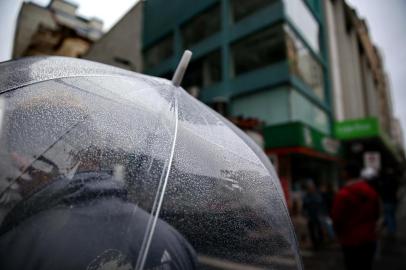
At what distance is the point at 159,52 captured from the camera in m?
22.2

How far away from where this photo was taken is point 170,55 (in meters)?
21.3

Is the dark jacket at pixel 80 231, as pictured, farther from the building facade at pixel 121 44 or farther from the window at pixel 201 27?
the window at pixel 201 27

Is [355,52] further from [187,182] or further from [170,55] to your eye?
[187,182]

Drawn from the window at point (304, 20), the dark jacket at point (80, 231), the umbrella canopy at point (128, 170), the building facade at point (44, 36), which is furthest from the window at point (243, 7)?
the dark jacket at point (80, 231)

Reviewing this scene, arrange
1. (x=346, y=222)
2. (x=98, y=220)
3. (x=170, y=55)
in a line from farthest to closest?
(x=170, y=55) → (x=346, y=222) → (x=98, y=220)

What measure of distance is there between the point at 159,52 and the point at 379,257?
758 inches

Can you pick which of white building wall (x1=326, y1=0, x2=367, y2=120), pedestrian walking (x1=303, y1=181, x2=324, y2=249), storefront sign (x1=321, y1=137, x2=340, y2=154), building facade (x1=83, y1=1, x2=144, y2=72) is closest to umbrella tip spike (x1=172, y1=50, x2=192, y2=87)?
pedestrian walking (x1=303, y1=181, x2=324, y2=249)

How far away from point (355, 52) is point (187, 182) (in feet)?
91.9

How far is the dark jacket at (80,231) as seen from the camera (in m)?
0.97

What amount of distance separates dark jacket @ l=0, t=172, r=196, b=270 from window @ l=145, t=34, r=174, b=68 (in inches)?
828

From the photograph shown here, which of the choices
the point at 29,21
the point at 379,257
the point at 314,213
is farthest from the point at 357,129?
the point at 29,21

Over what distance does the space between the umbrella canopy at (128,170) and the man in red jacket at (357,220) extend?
8.08 feet

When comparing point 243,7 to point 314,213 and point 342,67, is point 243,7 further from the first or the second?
point 314,213

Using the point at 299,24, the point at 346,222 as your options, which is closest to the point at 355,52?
the point at 299,24
